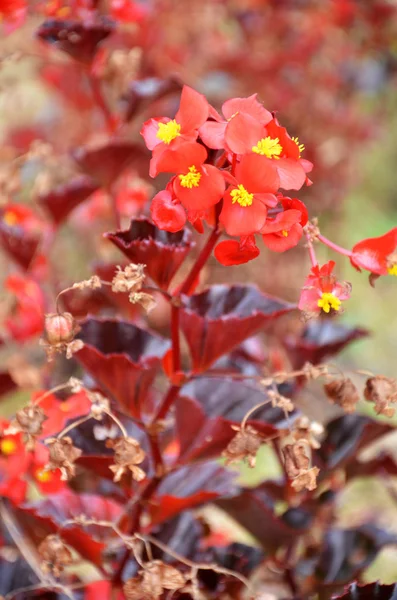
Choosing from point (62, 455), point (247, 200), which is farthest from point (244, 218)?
point (62, 455)

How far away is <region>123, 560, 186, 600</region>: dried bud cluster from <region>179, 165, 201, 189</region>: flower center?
12.7 inches

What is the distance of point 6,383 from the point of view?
34.6 inches


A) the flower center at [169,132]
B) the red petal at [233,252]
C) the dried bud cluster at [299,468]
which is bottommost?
the dried bud cluster at [299,468]

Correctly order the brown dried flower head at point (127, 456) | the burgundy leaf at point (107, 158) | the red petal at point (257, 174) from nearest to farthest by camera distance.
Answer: the red petal at point (257, 174) → the brown dried flower head at point (127, 456) → the burgundy leaf at point (107, 158)

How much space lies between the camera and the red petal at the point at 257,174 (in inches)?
18.0

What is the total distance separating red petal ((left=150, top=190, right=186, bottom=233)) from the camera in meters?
0.49

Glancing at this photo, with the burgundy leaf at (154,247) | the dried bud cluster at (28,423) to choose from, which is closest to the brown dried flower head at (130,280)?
the burgundy leaf at (154,247)

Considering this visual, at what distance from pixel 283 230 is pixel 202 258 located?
8 centimetres

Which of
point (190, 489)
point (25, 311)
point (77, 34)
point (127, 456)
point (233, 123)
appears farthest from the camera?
point (25, 311)

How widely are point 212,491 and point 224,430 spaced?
63 millimetres

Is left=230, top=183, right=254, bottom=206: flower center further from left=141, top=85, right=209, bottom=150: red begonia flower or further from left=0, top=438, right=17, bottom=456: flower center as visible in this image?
left=0, top=438, right=17, bottom=456: flower center

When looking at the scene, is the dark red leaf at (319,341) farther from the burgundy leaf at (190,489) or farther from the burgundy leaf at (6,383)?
the burgundy leaf at (6,383)

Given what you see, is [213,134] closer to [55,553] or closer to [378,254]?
[378,254]

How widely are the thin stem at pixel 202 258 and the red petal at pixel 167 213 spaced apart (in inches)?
1.4
